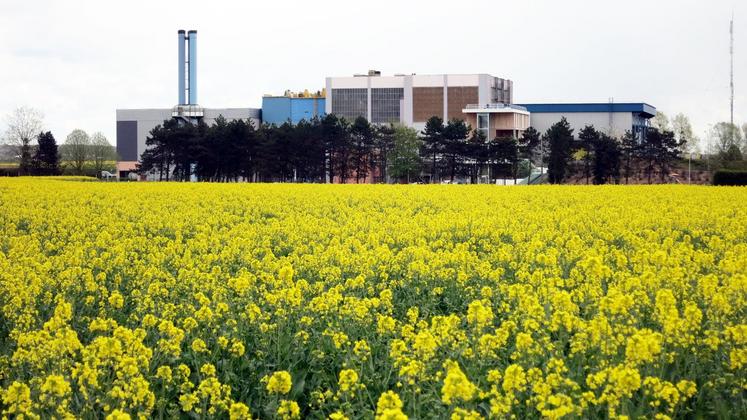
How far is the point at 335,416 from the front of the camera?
471 centimetres

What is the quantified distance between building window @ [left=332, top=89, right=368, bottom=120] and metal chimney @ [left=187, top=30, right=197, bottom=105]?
1527 centimetres

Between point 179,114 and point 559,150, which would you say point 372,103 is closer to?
point 179,114

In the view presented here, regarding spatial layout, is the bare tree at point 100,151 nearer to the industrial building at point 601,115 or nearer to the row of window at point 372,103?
the row of window at point 372,103

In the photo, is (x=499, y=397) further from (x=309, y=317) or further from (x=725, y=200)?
(x=725, y=200)

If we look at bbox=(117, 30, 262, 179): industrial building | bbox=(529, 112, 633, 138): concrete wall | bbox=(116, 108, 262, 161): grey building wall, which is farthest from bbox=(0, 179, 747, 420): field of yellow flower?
bbox=(116, 108, 262, 161): grey building wall

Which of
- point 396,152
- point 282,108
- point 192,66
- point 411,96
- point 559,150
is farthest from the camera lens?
point 282,108

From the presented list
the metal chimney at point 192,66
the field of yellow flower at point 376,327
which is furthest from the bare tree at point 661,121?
the field of yellow flower at point 376,327

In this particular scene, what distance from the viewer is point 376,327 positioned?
803 cm

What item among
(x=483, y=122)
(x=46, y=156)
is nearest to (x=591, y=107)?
(x=483, y=122)

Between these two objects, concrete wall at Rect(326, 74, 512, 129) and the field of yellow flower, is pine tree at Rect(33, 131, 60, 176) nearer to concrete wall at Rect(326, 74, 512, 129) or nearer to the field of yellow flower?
concrete wall at Rect(326, 74, 512, 129)

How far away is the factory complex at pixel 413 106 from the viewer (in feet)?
307

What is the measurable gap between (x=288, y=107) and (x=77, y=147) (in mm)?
23951

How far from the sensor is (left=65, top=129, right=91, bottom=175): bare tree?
310 feet

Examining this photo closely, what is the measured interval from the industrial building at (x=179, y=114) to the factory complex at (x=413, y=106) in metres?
0.11
